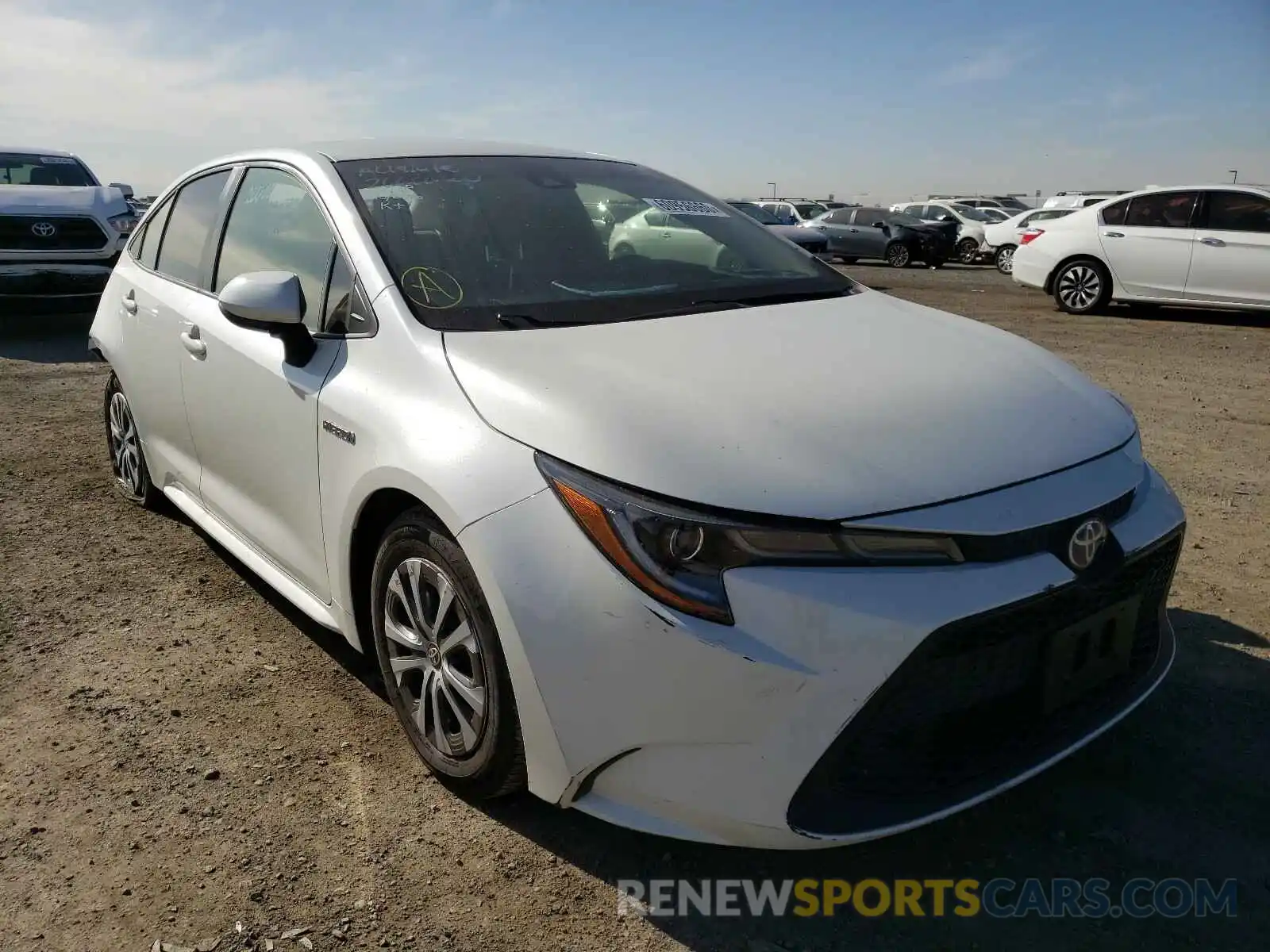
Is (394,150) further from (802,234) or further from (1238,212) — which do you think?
(802,234)

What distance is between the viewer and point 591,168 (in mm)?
3539

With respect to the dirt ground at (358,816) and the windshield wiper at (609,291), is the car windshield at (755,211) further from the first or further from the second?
the dirt ground at (358,816)

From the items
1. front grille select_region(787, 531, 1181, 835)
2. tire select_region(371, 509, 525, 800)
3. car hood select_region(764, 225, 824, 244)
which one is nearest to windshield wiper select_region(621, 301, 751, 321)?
→ tire select_region(371, 509, 525, 800)

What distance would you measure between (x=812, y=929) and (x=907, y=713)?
54 centimetres

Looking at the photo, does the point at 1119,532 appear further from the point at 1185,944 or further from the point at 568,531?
the point at 568,531

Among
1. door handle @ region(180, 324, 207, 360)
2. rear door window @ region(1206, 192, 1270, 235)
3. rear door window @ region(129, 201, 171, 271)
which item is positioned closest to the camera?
door handle @ region(180, 324, 207, 360)

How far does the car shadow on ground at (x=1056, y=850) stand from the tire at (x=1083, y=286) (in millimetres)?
10105

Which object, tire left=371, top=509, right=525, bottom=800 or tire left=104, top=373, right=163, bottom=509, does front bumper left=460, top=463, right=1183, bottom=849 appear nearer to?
tire left=371, top=509, right=525, bottom=800

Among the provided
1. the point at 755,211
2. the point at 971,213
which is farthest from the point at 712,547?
the point at 971,213

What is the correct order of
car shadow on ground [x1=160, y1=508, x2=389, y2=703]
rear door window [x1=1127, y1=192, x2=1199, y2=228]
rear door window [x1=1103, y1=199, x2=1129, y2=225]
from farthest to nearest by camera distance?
rear door window [x1=1103, y1=199, x2=1129, y2=225] → rear door window [x1=1127, y1=192, x2=1199, y2=228] → car shadow on ground [x1=160, y1=508, x2=389, y2=703]

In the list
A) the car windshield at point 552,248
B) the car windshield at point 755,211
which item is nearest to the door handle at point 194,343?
the car windshield at point 552,248

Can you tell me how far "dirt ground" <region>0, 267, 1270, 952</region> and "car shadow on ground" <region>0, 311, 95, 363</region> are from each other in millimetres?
5767

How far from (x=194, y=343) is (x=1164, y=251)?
10.8 m

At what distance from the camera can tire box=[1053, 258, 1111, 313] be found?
11750 millimetres
